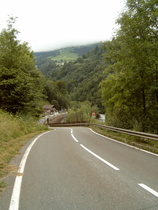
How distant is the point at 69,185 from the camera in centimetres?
463

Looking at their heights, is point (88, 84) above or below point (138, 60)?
above

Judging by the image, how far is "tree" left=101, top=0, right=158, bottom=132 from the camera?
46.5ft

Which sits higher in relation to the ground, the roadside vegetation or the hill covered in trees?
the hill covered in trees

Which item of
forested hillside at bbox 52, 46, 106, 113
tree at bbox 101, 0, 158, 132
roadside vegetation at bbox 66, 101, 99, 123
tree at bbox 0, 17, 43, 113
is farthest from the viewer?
forested hillside at bbox 52, 46, 106, 113

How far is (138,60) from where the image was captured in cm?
1448

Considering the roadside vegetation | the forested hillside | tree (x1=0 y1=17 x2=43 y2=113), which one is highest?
the forested hillside

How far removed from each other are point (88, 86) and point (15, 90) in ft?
393

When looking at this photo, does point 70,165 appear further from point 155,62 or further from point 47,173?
point 155,62

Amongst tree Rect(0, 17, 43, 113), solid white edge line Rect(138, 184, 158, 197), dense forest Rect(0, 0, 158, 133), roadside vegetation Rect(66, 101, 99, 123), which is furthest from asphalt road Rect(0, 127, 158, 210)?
roadside vegetation Rect(66, 101, 99, 123)

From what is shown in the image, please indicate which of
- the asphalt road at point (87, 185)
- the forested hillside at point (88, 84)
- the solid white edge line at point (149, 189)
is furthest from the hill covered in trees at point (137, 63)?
the forested hillside at point (88, 84)

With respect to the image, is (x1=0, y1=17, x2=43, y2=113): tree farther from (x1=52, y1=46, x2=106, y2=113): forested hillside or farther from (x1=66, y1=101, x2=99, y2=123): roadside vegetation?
(x1=52, y1=46, x2=106, y2=113): forested hillside

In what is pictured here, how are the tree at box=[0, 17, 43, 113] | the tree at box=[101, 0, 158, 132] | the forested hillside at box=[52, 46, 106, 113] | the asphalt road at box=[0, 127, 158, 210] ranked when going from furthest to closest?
the forested hillside at box=[52, 46, 106, 113]
the tree at box=[0, 17, 43, 113]
the tree at box=[101, 0, 158, 132]
the asphalt road at box=[0, 127, 158, 210]

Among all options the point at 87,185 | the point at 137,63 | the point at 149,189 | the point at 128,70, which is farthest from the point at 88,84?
the point at 149,189

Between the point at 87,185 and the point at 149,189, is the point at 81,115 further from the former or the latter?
the point at 149,189
